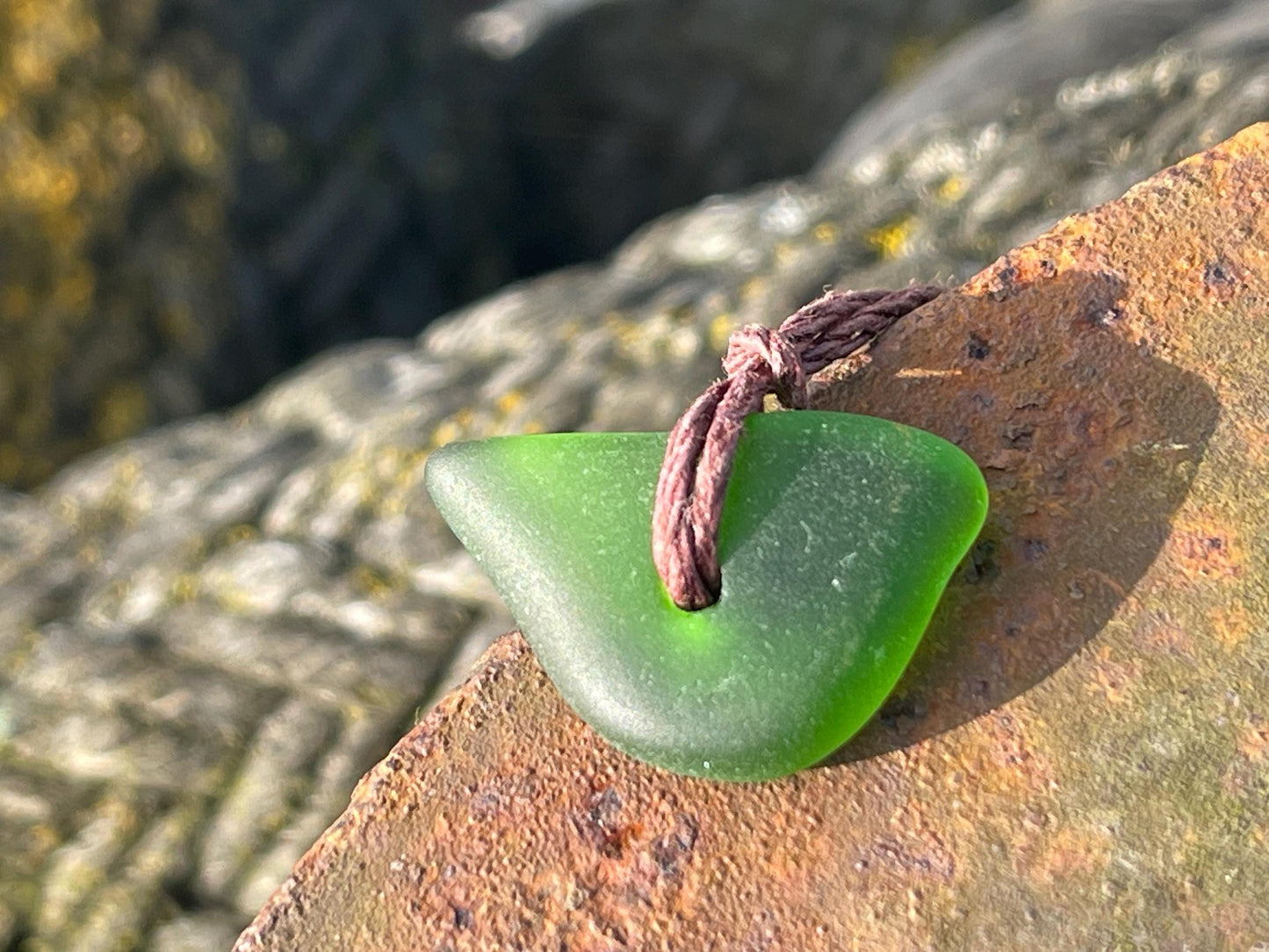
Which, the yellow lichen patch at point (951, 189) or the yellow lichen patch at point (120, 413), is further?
the yellow lichen patch at point (120, 413)

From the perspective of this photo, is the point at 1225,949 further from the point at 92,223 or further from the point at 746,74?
the point at 746,74

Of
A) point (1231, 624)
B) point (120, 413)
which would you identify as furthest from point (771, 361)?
point (120, 413)

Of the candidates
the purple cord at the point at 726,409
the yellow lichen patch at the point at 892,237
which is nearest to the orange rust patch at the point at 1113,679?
the purple cord at the point at 726,409

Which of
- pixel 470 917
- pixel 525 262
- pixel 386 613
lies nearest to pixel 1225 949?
pixel 470 917

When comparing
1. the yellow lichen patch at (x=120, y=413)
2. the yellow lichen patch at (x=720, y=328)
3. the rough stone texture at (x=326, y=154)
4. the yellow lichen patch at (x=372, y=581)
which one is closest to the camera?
the yellow lichen patch at (x=372, y=581)

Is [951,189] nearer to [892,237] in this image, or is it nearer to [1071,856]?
[892,237]

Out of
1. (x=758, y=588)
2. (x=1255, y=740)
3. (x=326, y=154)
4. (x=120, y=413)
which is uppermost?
(x=758, y=588)

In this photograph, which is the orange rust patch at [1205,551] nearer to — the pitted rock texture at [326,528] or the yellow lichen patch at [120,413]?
the pitted rock texture at [326,528]
